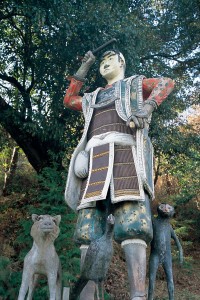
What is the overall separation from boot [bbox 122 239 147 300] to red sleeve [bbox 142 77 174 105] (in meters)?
1.37

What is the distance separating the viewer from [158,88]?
4477mm

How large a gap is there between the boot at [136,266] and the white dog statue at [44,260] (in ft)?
2.28

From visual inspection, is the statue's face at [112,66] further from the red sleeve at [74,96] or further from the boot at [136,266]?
the boot at [136,266]

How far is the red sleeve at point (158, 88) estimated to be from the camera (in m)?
4.43

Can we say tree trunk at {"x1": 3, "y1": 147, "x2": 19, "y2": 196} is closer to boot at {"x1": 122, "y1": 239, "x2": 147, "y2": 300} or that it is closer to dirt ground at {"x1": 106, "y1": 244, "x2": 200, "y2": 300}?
dirt ground at {"x1": 106, "y1": 244, "x2": 200, "y2": 300}

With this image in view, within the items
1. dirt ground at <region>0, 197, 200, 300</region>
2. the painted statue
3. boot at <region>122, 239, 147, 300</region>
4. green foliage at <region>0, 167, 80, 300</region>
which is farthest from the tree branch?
boot at <region>122, 239, 147, 300</region>

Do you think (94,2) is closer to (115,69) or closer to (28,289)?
(115,69)

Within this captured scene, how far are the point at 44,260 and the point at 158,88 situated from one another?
6.40 feet

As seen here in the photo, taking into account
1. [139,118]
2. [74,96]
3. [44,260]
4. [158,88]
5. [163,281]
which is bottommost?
[44,260]

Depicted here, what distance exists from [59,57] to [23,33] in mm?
1418

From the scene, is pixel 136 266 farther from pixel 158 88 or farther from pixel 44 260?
pixel 158 88

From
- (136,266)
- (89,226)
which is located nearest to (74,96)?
(89,226)

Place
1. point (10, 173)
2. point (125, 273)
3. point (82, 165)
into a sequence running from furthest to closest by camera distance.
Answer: point (10, 173) → point (125, 273) → point (82, 165)

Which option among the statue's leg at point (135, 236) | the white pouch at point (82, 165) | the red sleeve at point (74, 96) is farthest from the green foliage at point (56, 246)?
the red sleeve at point (74, 96)
